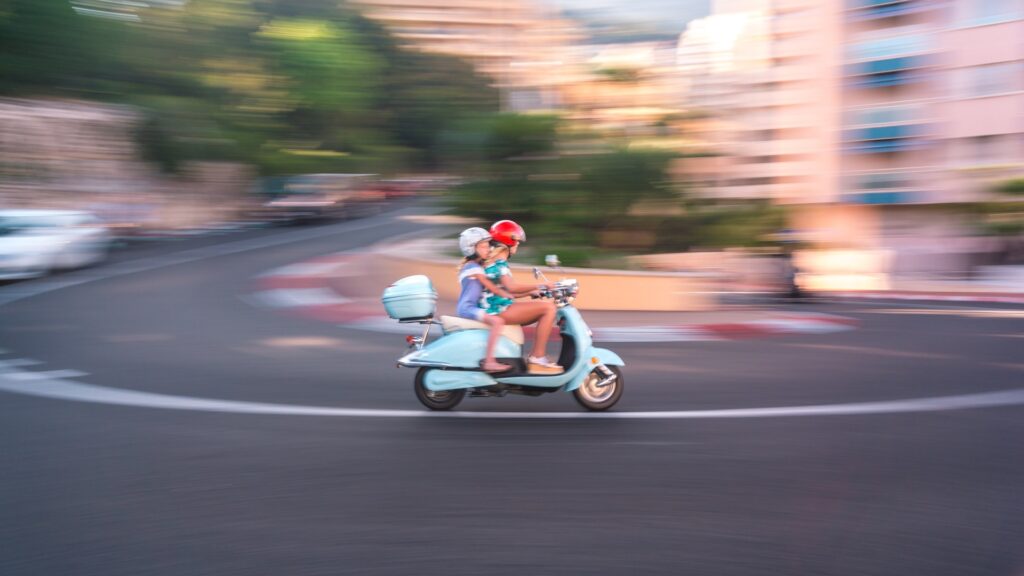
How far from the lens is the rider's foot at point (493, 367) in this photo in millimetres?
7391

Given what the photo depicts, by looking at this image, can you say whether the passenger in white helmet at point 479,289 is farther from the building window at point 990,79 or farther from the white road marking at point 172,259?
the building window at point 990,79

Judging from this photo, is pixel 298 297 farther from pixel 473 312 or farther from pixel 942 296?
pixel 942 296

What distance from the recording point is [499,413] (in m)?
7.47

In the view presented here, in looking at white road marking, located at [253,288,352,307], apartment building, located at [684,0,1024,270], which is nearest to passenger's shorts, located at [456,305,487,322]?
white road marking, located at [253,288,352,307]

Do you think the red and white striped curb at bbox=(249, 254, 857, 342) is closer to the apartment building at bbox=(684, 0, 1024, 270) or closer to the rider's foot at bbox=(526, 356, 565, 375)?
the rider's foot at bbox=(526, 356, 565, 375)

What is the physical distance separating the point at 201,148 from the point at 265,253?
19.0 metres

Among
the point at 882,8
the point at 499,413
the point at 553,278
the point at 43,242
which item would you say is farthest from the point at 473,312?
the point at 882,8

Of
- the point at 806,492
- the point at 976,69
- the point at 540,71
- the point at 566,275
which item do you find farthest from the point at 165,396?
the point at 976,69

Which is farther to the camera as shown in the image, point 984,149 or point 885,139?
point 885,139

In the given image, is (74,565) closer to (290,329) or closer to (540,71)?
(290,329)

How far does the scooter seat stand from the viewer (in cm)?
756

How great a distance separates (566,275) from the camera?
15.1 m

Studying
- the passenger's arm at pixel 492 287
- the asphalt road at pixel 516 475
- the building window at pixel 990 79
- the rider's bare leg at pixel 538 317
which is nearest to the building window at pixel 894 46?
the building window at pixel 990 79

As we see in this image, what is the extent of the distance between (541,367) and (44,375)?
4944 mm
